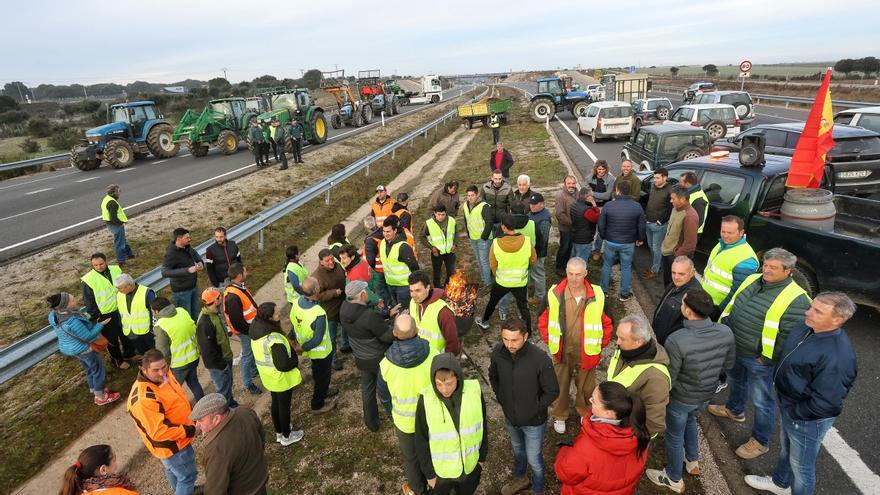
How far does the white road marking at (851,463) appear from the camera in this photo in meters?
3.49

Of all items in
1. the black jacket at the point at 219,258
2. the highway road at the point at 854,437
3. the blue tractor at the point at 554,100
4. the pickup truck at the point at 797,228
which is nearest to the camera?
the highway road at the point at 854,437

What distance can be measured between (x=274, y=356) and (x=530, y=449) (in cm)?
239

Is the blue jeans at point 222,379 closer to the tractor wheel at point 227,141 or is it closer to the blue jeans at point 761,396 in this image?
the blue jeans at point 761,396

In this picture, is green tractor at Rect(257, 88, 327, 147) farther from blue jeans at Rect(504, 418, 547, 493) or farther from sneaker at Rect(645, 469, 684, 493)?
sneaker at Rect(645, 469, 684, 493)

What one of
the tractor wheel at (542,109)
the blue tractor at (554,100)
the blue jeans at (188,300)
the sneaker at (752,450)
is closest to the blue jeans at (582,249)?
the sneaker at (752,450)

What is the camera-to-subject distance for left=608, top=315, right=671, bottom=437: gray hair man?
9.79 ft

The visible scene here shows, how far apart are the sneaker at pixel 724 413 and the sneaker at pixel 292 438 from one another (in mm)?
4197

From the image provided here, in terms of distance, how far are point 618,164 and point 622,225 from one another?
369 inches

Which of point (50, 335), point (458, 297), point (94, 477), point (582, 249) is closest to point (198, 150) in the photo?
point (50, 335)

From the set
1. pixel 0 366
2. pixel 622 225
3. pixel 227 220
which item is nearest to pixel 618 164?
pixel 622 225

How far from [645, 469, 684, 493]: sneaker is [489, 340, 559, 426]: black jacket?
4.07ft

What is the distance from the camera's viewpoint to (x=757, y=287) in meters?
3.73

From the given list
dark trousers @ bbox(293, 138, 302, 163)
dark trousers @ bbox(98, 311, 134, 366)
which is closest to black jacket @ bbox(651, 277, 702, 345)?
dark trousers @ bbox(98, 311, 134, 366)

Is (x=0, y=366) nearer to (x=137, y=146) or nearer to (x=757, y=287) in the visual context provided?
(x=757, y=287)
